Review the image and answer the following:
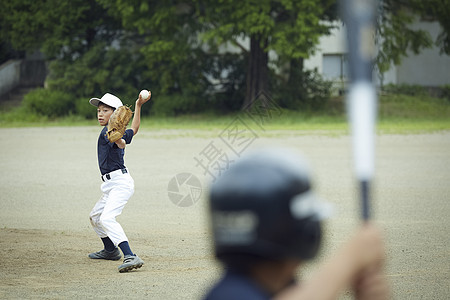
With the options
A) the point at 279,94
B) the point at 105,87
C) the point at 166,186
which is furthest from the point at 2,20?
the point at 166,186

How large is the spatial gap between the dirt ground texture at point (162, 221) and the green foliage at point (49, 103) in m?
11.5

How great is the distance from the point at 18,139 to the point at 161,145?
15.5 ft

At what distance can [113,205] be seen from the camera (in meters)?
5.77

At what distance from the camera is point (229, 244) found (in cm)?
153

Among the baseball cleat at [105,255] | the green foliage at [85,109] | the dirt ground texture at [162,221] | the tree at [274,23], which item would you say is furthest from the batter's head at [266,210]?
the green foliage at [85,109]

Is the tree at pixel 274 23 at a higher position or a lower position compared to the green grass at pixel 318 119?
higher

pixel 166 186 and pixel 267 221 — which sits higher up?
pixel 267 221

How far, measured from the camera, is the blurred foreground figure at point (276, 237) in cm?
149

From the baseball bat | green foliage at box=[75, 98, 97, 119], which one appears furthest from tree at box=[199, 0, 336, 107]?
the baseball bat

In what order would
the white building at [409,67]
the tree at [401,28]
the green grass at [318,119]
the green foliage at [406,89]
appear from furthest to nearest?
the white building at [409,67]
the green foliage at [406,89]
the tree at [401,28]
the green grass at [318,119]

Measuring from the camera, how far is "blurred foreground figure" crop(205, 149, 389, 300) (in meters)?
1.49

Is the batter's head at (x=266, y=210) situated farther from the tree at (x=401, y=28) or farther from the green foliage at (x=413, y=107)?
the green foliage at (x=413, y=107)

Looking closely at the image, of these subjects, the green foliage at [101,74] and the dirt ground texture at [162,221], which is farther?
the green foliage at [101,74]

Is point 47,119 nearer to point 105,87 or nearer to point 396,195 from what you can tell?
point 105,87
